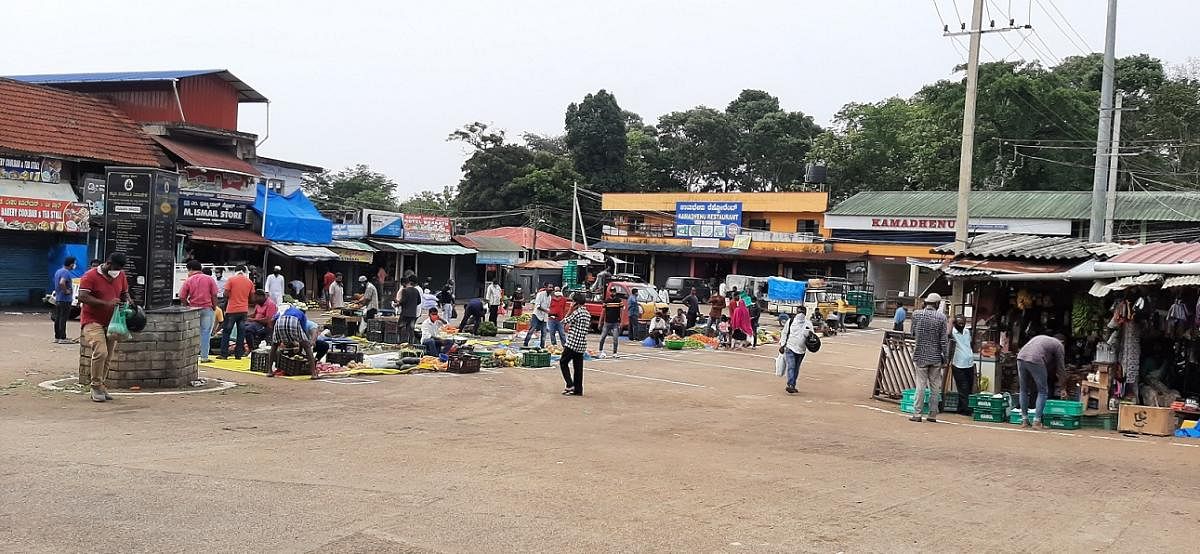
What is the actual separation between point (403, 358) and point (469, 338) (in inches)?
273

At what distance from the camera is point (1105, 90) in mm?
22703

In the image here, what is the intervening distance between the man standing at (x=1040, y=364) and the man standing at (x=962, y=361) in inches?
44.7

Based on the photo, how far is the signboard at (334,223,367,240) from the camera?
37844mm

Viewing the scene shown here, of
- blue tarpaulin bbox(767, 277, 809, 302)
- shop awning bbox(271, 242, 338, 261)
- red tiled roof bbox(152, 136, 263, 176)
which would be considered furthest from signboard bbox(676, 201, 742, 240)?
red tiled roof bbox(152, 136, 263, 176)

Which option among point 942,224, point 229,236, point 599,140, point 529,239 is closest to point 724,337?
point 229,236

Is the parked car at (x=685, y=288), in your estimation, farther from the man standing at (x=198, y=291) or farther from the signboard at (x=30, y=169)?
the man standing at (x=198, y=291)

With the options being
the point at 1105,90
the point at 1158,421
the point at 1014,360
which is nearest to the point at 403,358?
the point at 1014,360

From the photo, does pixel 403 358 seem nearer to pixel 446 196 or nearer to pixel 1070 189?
pixel 1070 189

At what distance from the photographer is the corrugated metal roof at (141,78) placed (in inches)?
1299

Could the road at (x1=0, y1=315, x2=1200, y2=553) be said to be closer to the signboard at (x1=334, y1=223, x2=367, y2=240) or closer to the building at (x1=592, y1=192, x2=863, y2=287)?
the signboard at (x1=334, y1=223, x2=367, y2=240)

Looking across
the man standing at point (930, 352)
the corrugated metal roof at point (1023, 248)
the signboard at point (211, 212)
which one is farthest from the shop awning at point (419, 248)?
the man standing at point (930, 352)

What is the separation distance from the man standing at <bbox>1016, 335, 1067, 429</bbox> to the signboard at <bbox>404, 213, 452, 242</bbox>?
30895 millimetres

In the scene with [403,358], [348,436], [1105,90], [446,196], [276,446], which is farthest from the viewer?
[446,196]

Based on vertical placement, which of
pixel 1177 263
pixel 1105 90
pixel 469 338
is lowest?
pixel 469 338
